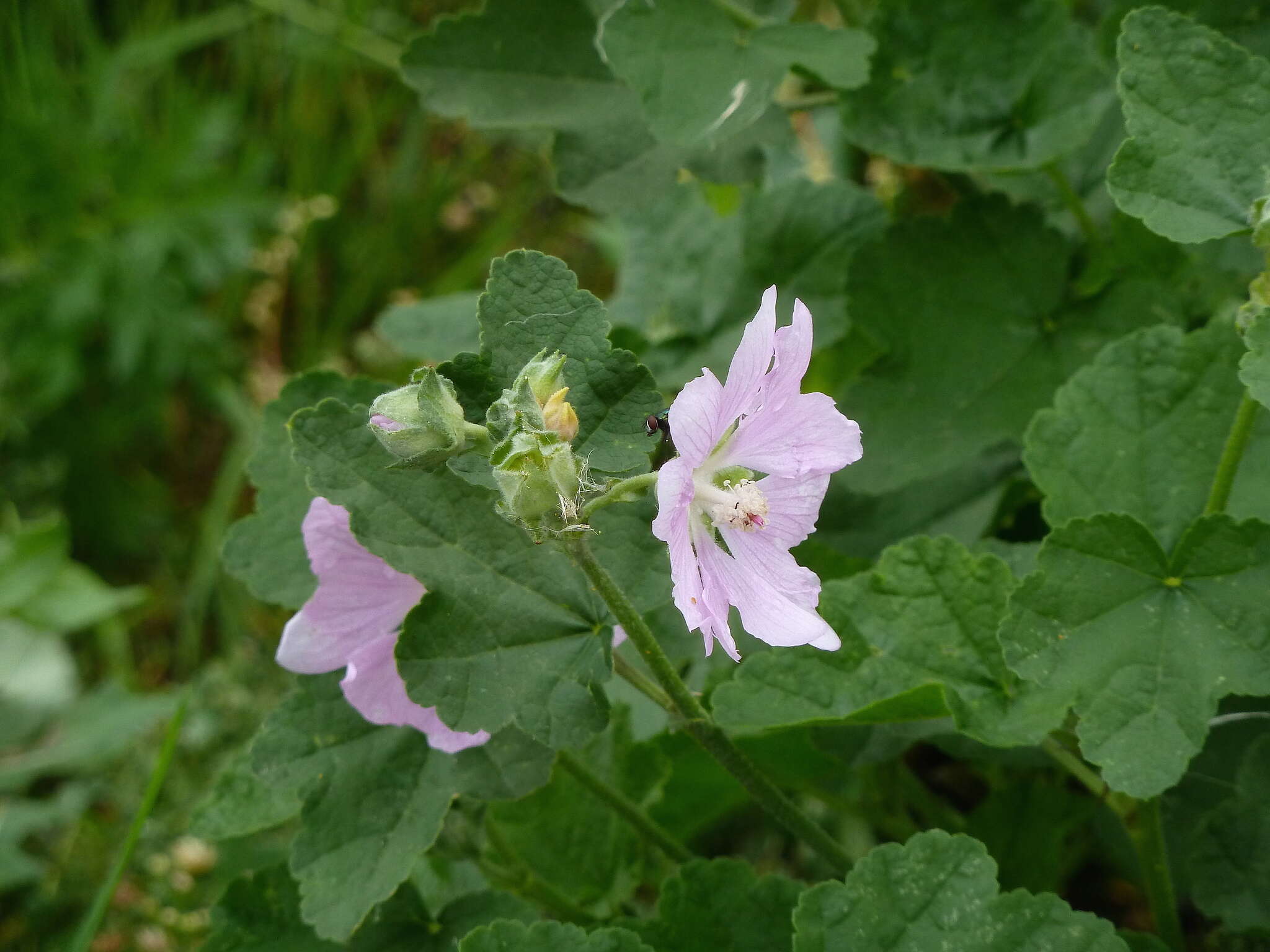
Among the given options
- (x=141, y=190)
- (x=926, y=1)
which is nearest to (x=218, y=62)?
(x=141, y=190)

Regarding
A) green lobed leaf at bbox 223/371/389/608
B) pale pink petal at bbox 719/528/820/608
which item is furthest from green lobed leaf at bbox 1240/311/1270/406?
green lobed leaf at bbox 223/371/389/608

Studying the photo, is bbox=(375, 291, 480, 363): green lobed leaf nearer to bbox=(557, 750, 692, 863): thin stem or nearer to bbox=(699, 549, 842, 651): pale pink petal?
bbox=(557, 750, 692, 863): thin stem

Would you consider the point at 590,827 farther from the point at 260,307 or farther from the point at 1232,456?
the point at 260,307

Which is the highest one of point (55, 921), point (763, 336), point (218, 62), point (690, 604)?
point (763, 336)

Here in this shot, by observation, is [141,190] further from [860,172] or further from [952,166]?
[952,166]

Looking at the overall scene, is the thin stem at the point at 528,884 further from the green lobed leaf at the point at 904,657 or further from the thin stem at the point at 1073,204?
the thin stem at the point at 1073,204

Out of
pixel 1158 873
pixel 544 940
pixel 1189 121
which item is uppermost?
pixel 1189 121

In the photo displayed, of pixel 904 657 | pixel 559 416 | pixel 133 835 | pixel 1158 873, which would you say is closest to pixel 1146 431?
pixel 904 657
